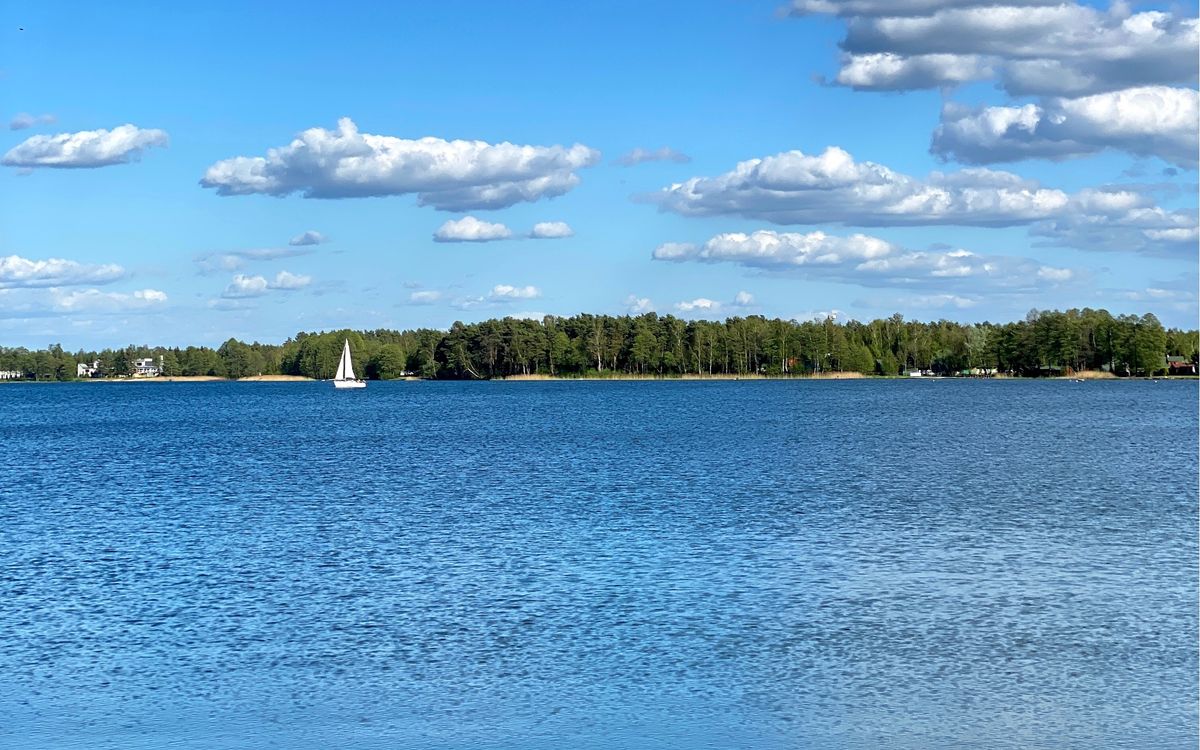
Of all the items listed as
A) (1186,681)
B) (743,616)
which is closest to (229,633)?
(743,616)

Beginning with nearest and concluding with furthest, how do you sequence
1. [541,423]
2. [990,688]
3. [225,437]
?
1. [990,688]
2. [225,437]
3. [541,423]

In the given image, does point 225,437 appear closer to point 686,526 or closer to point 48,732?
point 686,526

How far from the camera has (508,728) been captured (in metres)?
15.9

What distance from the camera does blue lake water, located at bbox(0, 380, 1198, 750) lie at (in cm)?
1620

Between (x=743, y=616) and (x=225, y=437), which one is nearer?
(x=743, y=616)

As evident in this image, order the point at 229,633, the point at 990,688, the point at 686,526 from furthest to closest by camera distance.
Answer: the point at 686,526, the point at 229,633, the point at 990,688

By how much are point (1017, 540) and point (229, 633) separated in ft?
62.3

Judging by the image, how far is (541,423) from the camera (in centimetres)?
9550

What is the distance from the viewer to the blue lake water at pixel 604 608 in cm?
1620

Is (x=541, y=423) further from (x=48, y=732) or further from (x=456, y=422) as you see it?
(x=48, y=732)

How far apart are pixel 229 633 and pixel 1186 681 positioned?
48.5ft

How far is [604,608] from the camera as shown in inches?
904

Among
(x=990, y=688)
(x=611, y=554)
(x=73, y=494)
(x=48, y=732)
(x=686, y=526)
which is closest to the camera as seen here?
(x=48, y=732)

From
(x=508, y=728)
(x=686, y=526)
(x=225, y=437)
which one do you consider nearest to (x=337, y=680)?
(x=508, y=728)
